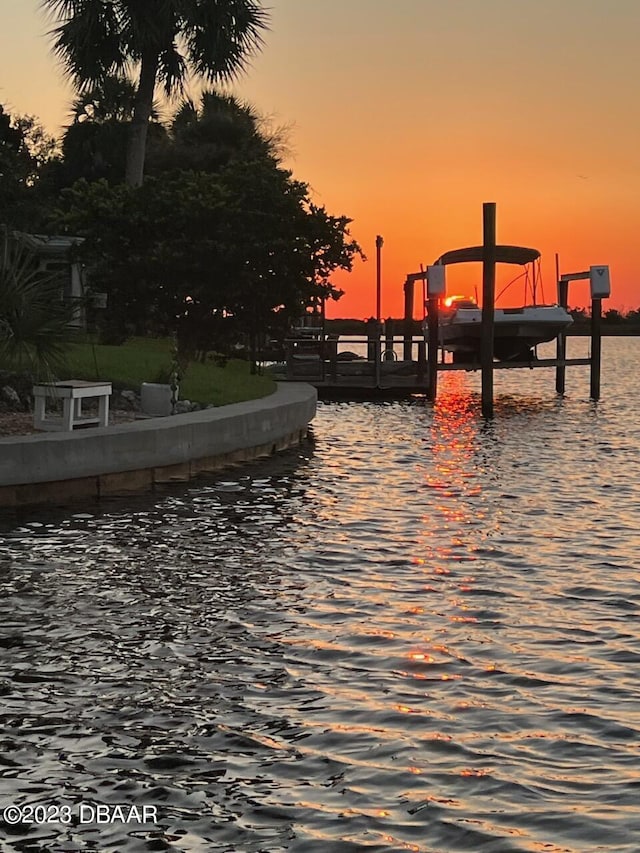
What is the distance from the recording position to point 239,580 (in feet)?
36.9

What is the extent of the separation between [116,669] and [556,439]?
67.2ft

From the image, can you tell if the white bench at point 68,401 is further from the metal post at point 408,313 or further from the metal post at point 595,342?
the metal post at point 408,313

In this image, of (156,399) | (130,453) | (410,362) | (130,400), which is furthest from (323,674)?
(410,362)

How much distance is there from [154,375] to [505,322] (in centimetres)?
1966

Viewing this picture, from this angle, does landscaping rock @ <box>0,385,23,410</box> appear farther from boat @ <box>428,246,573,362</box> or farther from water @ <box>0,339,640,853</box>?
boat @ <box>428,246,573,362</box>

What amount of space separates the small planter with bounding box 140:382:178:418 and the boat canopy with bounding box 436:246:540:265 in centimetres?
2002

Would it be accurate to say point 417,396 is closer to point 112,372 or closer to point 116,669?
point 112,372

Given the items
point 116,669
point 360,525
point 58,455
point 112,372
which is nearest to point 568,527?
point 360,525

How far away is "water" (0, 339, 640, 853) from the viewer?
5.89m

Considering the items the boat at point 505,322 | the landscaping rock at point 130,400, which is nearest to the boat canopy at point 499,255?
the boat at point 505,322

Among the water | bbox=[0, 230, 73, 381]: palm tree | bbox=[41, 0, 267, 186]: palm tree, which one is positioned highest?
bbox=[41, 0, 267, 186]: palm tree

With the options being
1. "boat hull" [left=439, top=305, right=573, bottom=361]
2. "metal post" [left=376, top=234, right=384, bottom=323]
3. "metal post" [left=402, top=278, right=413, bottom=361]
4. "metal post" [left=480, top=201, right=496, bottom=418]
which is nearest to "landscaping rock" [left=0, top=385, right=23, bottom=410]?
"metal post" [left=480, top=201, right=496, bottom=418]

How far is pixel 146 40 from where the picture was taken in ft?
144

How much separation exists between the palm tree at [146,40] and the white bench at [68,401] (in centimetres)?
2609
